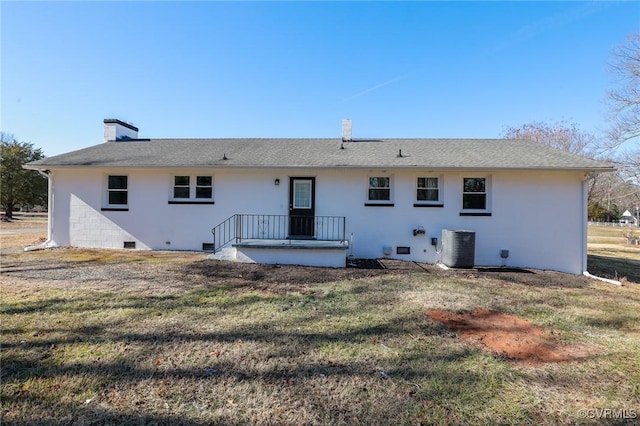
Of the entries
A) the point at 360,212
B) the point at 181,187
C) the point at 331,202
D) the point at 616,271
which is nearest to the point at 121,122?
the point at 181,187

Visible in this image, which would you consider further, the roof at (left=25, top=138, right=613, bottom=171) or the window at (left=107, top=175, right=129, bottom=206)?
the window at (left=107, top=175, right=129, bottom=206)

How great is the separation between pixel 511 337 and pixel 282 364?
293cm

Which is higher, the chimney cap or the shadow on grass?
the chimney cap

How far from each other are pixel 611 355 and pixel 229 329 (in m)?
4.47

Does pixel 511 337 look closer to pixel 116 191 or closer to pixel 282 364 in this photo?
pixel 282 364

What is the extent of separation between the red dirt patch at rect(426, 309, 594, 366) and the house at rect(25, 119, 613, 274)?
3.81 m

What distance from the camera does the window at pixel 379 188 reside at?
9148mm

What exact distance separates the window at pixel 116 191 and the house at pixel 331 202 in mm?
34

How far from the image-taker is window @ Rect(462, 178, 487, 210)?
891cm

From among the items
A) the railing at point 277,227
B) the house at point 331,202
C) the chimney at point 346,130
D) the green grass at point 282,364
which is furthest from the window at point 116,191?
the chimney at point 346,130

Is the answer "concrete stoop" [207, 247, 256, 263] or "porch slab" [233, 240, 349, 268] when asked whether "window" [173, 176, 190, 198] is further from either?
"porch slab" [233, 240, 349, 268]

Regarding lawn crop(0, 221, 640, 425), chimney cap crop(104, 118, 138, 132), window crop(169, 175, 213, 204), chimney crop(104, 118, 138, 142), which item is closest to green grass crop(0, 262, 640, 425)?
lawn crop(0, 221, 640, 425)

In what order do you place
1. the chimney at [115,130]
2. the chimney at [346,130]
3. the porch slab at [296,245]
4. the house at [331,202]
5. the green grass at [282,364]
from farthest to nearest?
the chimney at [115,130] → the chimney at [346,130] → the house at [331,202] → the porch slab at [296,245] → the green grass at [282,364]

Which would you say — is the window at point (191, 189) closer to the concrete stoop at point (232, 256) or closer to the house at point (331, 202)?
the house at point (331, 202)
